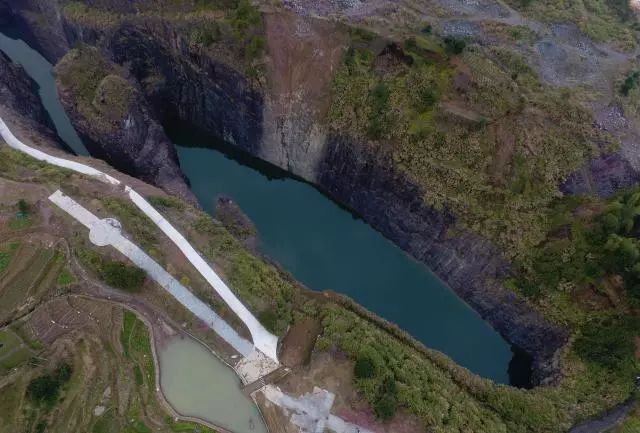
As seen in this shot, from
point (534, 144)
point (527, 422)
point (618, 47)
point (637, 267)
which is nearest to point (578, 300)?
point (637, 267)

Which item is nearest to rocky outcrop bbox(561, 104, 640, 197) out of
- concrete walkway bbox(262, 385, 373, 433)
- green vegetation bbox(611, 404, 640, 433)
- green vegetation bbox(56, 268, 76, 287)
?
green vegetation bbox(611, 404, 640, 433)

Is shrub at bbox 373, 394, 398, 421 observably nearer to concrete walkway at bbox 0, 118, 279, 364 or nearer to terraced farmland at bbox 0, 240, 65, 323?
concrete walkway at bbox 0, 118, 279, 364

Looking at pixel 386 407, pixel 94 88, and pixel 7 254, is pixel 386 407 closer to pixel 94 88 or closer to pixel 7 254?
pixel 7 254

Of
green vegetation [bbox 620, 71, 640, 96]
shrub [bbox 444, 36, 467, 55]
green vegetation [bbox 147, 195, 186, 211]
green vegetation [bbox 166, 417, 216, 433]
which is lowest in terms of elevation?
green vegetation [bbox 166, 417, 216, 433]

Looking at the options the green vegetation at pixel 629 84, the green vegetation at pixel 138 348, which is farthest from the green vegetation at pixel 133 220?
the green vegetation at pixel 629 84

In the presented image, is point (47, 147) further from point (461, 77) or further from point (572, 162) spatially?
point (572, 162)

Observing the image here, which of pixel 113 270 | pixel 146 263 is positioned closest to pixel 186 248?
pixel 146 263

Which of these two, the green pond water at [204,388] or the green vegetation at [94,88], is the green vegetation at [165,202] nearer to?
the green vegetation at [94,88]
